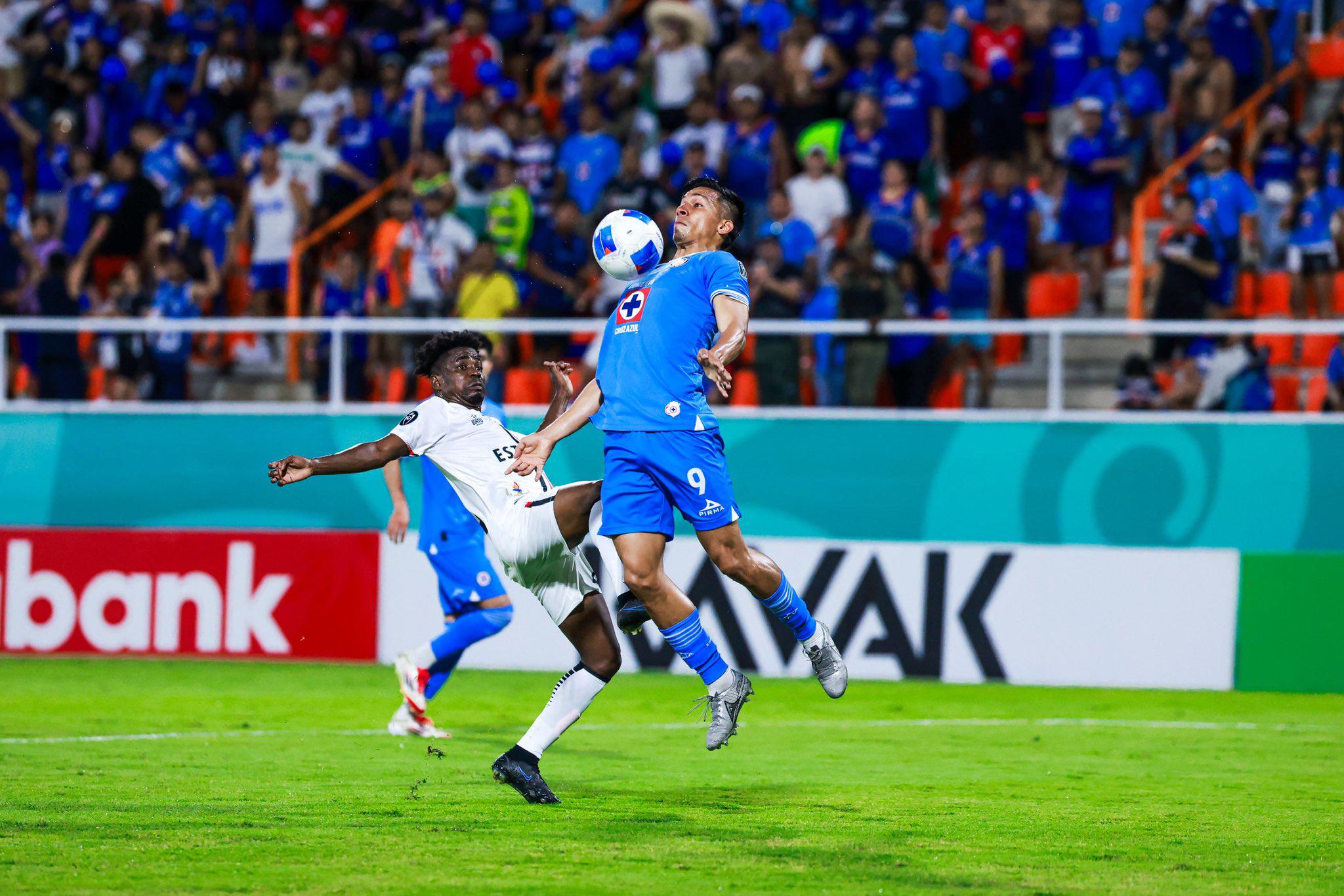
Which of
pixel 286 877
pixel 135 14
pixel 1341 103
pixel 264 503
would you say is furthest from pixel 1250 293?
pixel 135 14

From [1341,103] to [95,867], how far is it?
13.5 m

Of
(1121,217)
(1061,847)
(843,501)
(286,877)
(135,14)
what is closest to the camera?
(286,877)

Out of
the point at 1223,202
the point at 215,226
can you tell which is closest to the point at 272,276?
the point at 215,226

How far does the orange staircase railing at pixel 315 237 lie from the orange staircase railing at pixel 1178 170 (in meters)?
6.97

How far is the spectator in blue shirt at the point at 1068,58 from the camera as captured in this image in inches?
605

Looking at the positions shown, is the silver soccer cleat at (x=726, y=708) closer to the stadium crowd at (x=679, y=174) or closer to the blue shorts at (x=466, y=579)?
the blue shorts at (x=466, y=579)

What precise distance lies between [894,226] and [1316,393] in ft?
11.9

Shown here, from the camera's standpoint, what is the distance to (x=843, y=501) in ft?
43.3

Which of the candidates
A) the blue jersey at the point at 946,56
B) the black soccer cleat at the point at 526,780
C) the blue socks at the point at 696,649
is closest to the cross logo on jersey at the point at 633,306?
the blue socks at the point at 696,649

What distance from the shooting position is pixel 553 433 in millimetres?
6938

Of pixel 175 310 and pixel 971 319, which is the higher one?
pixel 971 319

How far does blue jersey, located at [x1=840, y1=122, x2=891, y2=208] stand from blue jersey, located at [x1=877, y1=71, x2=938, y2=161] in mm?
157

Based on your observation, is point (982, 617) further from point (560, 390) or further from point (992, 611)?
point (560, 390)

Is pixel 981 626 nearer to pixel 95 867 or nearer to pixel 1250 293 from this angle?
pixel 1250 293
